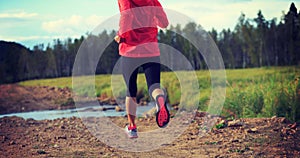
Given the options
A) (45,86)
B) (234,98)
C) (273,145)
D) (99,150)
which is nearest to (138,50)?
(99,150)

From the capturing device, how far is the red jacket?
5410 millimetres

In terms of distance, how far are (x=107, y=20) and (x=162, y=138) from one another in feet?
6.34

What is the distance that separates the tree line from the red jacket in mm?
8486

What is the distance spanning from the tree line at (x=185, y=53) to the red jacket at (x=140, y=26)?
849 cm

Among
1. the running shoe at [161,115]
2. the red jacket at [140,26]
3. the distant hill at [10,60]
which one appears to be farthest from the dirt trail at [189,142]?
the distant hill at [10,60]

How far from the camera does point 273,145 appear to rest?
19.9 feet

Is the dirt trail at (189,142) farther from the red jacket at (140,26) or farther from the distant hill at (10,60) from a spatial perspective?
the distant hill at (10,60)

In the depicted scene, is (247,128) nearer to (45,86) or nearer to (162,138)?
(162,138)

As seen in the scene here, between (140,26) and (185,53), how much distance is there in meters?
15.2

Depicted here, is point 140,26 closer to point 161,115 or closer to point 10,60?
point 161,115

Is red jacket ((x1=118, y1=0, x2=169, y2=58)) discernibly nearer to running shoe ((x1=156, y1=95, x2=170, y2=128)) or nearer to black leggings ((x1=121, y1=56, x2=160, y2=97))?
black leggings ((x1=121, y1=56, x2=160, y2=97))

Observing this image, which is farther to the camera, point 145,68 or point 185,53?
point 185,53

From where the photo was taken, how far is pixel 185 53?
2059 cm

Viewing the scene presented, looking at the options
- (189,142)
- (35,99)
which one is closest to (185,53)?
(35,99)
